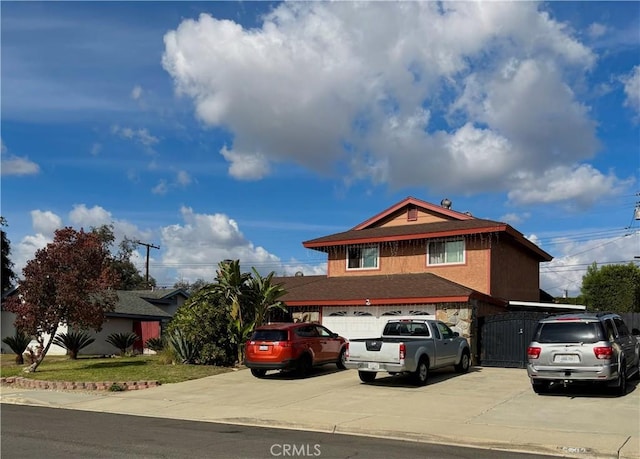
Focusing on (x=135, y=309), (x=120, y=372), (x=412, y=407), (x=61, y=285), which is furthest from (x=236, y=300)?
(x=135, y=309)

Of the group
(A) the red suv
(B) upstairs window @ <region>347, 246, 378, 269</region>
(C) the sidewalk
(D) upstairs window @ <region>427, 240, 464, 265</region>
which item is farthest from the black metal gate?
(B) upstairs window @ <region>347, 246, 378, 269</region>

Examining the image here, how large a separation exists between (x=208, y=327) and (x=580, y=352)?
42.5 ft

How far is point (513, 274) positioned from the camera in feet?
88.3

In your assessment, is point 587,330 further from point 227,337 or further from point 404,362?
point 227,337

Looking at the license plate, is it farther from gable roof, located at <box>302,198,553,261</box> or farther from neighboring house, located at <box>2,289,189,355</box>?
neighboring house, located at <box>2,289,189,355</box>

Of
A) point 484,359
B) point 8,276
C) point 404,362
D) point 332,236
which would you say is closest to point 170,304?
point 8,276

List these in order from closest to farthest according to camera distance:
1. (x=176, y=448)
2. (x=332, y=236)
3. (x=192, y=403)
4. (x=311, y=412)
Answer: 1. (x=176, y=448)
2. (x=311, y=412)
3. (x=192, y=403)
4. (x=332, y=236)

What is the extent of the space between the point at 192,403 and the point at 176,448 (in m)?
5.91

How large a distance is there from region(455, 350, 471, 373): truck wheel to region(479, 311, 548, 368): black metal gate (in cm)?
237

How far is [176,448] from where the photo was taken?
922cm

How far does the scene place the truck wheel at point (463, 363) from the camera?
19.2 meters

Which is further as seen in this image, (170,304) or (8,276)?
(8,276)

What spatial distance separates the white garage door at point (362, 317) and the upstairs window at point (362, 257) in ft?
10.8

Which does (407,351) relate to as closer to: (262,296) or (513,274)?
(262,296)
